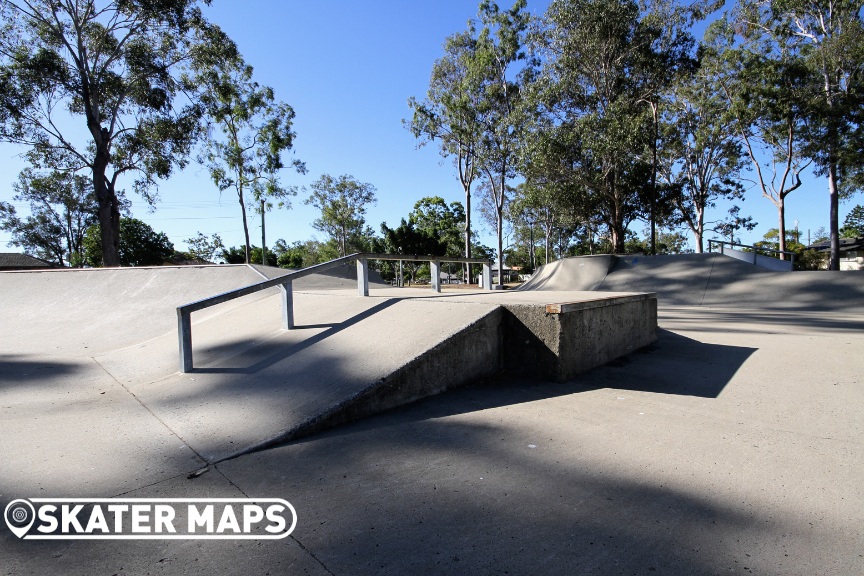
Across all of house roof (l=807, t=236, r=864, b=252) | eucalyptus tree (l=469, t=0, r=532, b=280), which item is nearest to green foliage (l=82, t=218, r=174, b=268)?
eucalyptus tree (l=469, t=0, r=532, b=280)

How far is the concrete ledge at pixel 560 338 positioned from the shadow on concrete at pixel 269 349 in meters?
1.58

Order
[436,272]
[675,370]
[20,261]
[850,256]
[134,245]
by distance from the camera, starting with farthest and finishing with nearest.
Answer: [850,256]
[20,261]
[134,245]
[436,272]
[675,370]

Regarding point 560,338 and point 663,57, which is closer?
point 560,338

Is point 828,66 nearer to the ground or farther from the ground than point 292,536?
farther from the ground

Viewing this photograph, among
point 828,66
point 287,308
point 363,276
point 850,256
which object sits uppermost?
point 828,66

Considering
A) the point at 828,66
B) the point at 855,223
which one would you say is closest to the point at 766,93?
the point at 828,66

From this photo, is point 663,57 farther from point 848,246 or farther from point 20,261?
point 20,261

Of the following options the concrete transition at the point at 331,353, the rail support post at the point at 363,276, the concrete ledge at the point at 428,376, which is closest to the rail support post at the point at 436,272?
the rail support post at the point at 363,276

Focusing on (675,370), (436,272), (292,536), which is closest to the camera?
(292,536)

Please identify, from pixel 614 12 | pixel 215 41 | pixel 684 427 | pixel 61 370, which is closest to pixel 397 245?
pixel 215 41

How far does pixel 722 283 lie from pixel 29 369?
51.2ft

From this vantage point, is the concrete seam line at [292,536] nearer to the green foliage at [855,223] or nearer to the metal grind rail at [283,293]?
the metal grind rail at [283,293]

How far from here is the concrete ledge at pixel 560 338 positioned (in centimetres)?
380

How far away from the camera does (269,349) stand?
429 centimetres
